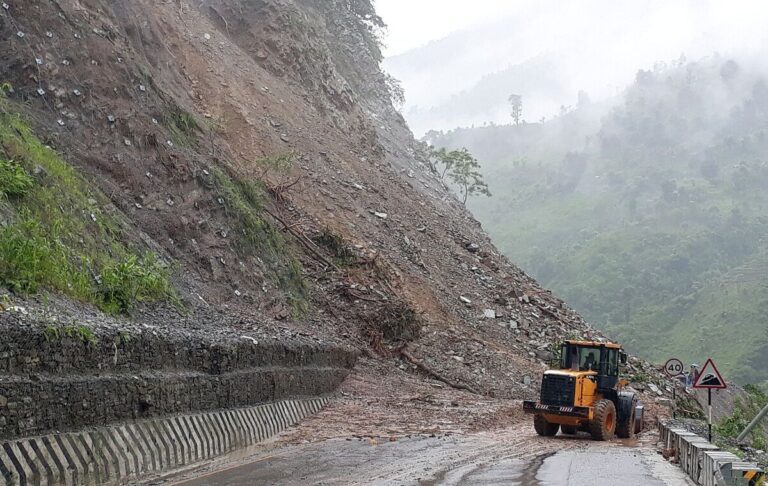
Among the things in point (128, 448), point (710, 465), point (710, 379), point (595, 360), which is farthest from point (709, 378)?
point (128, 448)

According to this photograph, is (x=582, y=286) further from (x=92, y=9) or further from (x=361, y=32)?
(x=92, y=9)

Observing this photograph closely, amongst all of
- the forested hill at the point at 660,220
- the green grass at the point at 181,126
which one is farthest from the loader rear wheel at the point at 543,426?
the forested hill at the point at 660,220

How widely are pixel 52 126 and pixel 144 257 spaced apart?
16.6 feet

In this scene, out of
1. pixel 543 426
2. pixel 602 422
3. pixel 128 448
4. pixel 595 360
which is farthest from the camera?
pixel 595 360

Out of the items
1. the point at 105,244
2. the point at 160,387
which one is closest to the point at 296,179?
the point at 105,244

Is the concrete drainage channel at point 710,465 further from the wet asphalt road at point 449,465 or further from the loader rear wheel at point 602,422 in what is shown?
the loader rear wheel at point 602,422

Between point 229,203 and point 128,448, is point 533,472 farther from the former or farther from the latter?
point 229,203

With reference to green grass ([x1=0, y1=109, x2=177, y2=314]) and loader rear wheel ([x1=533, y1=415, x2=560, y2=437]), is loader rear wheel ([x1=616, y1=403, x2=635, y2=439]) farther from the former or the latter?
green grass ([x1=0, y1=109, x2=177, y2=314])

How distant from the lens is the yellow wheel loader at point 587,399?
1831cm

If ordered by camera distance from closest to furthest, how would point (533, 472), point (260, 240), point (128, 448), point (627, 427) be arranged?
point (128, 448) → point (533, 472) → point (627, 427) → point (260, 240)

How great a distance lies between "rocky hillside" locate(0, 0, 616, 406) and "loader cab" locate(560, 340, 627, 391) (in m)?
6.50

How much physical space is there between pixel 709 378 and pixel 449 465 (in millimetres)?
→ 7363

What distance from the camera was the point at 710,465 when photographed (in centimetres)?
973

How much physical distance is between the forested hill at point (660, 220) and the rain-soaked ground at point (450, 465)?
6525 cm
